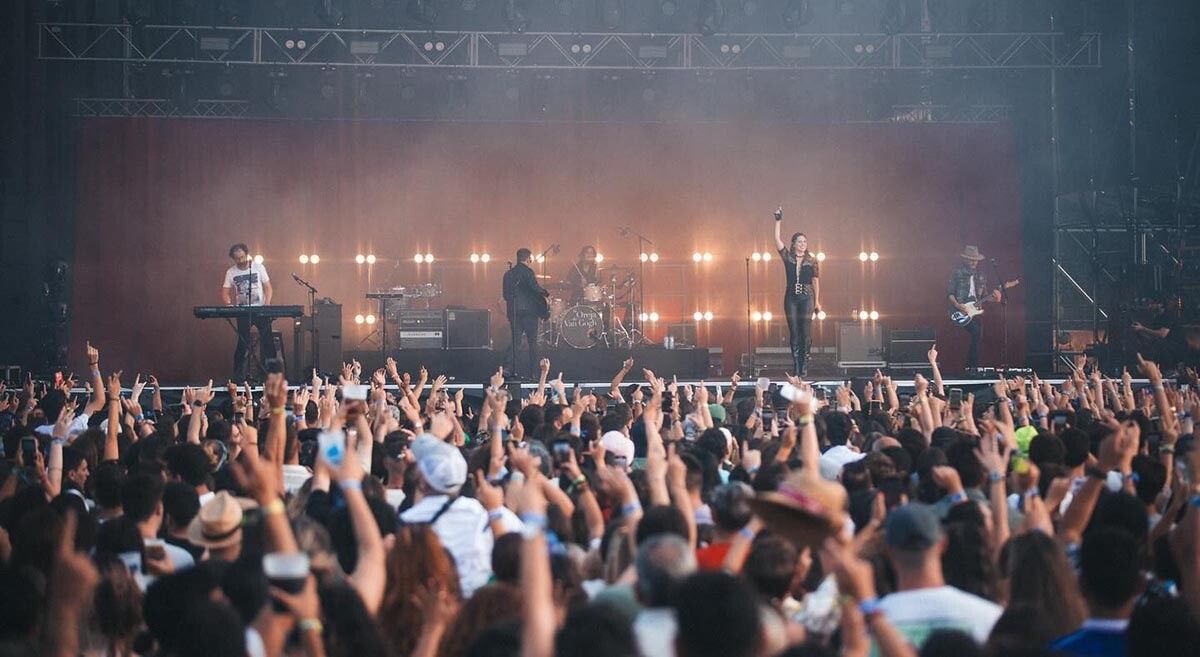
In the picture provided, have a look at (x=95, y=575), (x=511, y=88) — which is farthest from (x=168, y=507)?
(x=511, y=88)

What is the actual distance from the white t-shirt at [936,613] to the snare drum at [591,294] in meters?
15.3

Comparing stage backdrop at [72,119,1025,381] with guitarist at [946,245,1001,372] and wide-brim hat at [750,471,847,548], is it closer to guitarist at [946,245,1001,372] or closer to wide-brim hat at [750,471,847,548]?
guitarist at [946,245,1001,372]

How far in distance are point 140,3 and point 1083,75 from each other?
14296 millimetres

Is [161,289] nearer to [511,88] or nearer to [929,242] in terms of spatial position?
[511,88]

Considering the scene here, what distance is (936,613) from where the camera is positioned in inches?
128

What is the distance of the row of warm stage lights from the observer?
20797 mm

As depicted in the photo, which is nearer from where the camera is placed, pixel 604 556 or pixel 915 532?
pixel 915 532

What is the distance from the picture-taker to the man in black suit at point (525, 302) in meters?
15.3

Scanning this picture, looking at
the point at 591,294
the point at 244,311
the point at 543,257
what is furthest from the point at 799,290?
the point at 244,311

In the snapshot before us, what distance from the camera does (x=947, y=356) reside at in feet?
67.3

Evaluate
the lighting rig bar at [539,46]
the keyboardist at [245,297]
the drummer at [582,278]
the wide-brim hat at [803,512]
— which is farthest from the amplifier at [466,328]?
the wide-brim hat at [803,512]

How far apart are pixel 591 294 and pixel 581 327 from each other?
61 cm

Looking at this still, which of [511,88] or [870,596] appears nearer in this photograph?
[870,596]

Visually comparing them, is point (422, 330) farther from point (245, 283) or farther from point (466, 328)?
point (245, 283)
